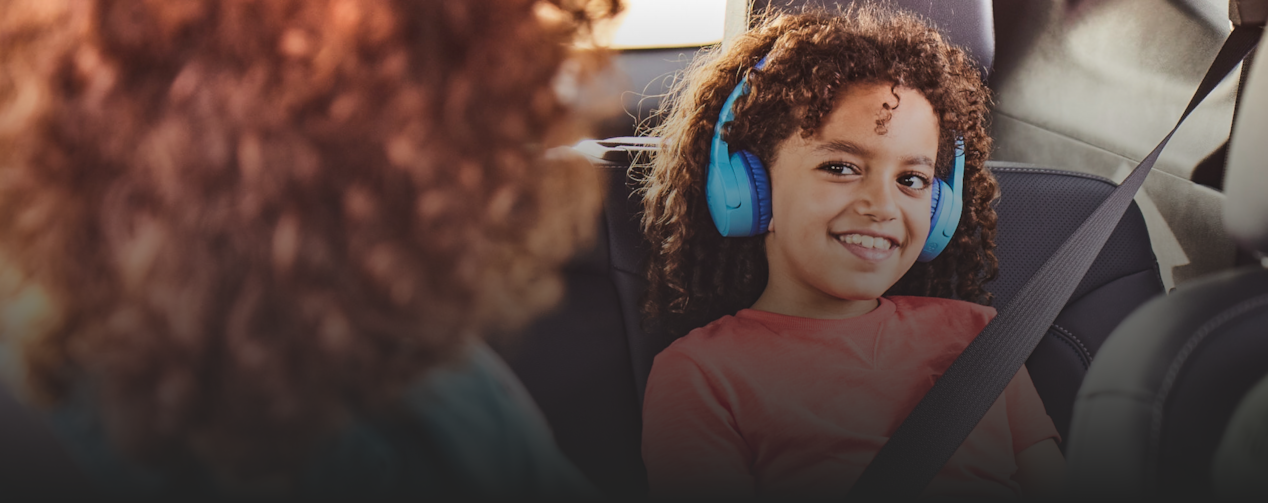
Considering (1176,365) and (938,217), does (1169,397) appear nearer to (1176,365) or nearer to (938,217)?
(1176,365)

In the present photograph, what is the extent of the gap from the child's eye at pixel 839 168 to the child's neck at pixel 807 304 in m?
0.15

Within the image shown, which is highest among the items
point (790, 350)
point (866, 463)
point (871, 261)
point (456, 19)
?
point (456, 19)

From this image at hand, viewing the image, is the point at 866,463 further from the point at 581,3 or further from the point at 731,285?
the point at 581,3

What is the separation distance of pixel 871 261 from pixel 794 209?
11cm

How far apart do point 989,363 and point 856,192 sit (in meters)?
0.27

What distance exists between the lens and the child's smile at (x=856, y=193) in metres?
0.95

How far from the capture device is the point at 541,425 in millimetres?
749

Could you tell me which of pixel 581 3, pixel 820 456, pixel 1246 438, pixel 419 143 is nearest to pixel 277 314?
pixel 419 143

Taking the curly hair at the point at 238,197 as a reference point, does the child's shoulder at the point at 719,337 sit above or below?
below

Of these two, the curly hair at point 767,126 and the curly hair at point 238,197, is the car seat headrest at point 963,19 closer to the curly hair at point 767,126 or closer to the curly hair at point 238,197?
the curly hair at point 767,126

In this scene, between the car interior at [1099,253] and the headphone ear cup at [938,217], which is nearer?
the car interior at [1099,253]

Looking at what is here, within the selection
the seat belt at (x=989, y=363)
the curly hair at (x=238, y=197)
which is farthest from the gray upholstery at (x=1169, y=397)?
the curly hair at (x=238, y=197)

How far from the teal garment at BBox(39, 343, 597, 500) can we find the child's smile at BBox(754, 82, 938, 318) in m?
0.41

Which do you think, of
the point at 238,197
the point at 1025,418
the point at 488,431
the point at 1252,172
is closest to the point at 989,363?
the point at 1025,418
